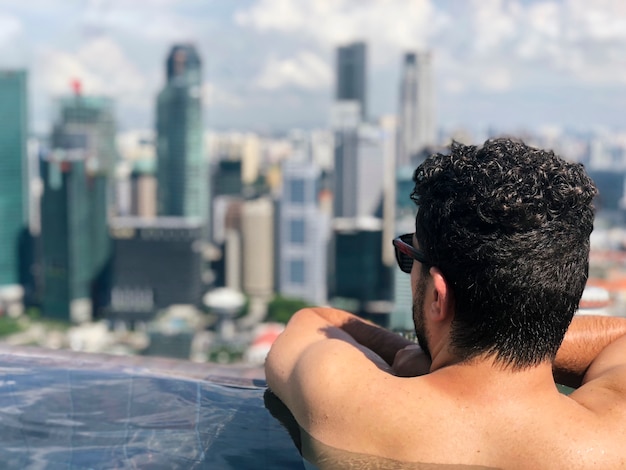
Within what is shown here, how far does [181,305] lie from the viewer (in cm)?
2539

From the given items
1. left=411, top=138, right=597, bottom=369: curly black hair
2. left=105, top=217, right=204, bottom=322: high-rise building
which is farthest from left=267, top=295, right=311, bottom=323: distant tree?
left=411, top=138, right=597, bottom=369: curly black hair

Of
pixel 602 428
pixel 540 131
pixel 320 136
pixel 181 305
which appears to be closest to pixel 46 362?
pixel 602 428

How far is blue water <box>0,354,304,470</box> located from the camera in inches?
31.5

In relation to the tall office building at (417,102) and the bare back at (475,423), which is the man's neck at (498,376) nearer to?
the bare back at (475,423)

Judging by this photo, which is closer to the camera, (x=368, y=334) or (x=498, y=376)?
(x=498, y=376)

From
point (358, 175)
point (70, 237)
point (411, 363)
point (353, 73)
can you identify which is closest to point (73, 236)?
point (70, 237)

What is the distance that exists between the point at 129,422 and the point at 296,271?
85.5 ft

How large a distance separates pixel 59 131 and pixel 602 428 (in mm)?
33078

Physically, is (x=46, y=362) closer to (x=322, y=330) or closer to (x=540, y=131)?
(x=322, y=330)

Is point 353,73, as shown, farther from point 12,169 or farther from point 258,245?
point 12,169

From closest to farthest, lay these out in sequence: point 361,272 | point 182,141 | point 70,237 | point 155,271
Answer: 1. point 361,272
2. point 70,237
3. point 155,271
4. point 182,141

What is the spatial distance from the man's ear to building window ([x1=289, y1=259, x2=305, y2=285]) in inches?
1017

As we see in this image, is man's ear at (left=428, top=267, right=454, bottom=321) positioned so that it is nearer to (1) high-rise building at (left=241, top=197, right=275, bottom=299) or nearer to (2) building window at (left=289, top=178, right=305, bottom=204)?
(1) high-rise building at (left=241, top=197, right=275, bottom=299)

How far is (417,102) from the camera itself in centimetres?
4344
